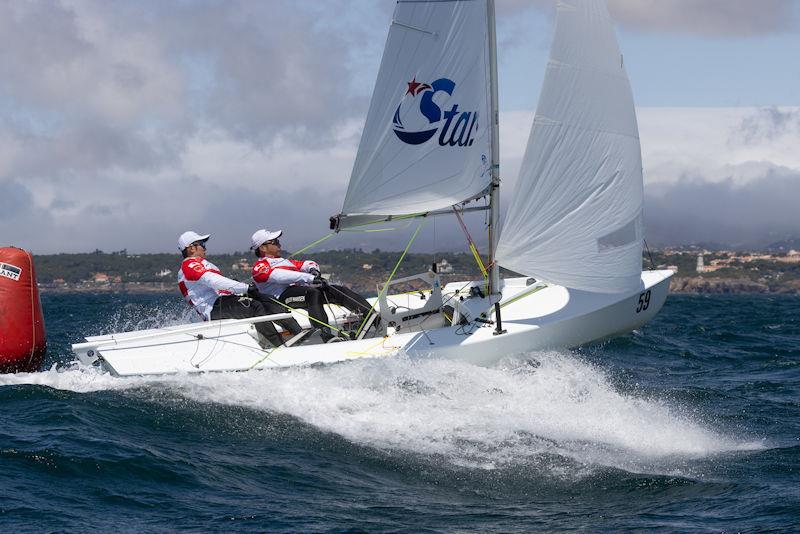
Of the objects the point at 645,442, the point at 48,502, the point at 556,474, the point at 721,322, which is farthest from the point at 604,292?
the point at 721,322

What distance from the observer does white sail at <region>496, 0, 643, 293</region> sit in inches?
373

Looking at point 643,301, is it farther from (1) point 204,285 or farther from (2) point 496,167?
(1) point 204,285

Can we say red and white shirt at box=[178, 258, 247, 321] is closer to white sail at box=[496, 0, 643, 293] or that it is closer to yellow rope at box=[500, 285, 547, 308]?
white sail at box=[496, 0, 643, 293]

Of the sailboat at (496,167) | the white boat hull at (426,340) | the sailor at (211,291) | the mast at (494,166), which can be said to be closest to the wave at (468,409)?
the white boat hull at (426,340)

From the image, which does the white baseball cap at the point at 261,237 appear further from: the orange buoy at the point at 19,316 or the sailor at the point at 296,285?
the orange buoy at the point at 19,316

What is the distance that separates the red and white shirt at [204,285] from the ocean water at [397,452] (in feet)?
3.77

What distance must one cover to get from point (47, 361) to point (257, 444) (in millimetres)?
5075

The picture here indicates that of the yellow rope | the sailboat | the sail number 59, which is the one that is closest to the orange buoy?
the sailboat

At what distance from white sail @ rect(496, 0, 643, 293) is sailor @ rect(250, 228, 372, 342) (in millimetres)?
1613

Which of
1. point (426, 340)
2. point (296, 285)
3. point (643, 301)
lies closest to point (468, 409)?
point (426, 340)

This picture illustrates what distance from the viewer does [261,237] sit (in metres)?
9.70

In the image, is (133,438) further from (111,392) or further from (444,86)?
(444,86)

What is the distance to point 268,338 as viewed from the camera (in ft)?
29.9

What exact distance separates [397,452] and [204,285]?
337 centimetres
